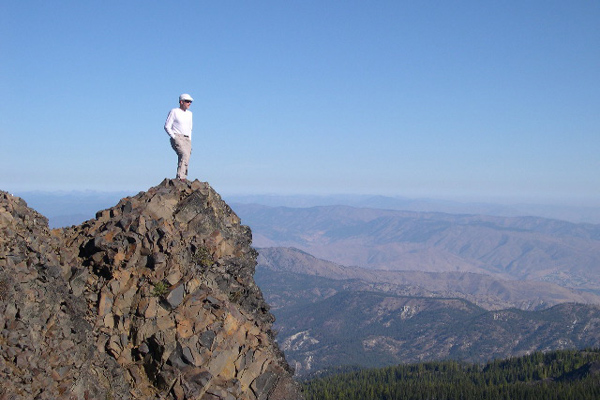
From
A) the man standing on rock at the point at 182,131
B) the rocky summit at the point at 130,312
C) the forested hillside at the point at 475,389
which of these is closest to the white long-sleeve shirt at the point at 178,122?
the man standing on rock at the point at 182,131

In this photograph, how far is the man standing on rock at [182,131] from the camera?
31.4 metres

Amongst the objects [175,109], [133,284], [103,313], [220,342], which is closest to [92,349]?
[103,313]

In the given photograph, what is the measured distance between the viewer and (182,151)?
3203cm

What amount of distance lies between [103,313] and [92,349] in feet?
5.62

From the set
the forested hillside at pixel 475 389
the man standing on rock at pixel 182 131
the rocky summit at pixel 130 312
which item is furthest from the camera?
the forested hillside at pixel 475 389

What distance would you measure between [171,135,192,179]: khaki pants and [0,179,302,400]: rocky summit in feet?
14.6

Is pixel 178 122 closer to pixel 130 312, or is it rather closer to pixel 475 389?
pixel 130 312

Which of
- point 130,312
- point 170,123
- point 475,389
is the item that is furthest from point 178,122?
point 475,389

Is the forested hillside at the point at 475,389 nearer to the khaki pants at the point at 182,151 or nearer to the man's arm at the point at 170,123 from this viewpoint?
the khaki pants at the point at 182,151

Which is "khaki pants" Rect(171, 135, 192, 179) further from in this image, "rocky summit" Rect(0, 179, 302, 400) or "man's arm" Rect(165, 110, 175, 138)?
"rocky summit" Rect(0, 179, 302, 400)

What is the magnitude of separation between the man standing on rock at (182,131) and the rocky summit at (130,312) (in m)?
4.61

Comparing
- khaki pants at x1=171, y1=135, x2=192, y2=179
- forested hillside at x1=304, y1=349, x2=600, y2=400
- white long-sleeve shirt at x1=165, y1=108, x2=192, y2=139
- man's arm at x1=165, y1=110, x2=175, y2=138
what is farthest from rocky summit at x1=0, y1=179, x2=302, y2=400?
forested hillside at x1=304, y1=349, x2=600, y2=400

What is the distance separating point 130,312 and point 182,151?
1155 cm

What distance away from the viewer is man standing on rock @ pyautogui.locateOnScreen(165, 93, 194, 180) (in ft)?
103
